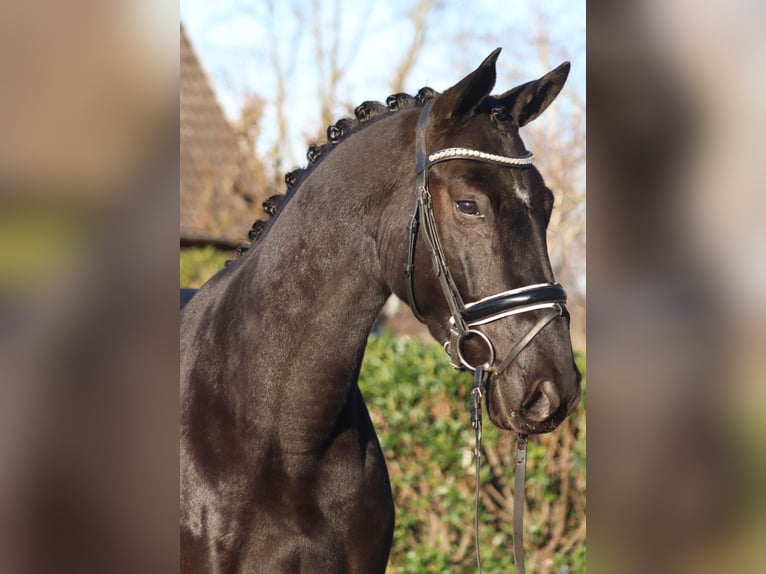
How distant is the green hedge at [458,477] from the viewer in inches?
238

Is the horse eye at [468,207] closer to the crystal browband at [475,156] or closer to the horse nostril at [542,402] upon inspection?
the crystal browband at [475,156]

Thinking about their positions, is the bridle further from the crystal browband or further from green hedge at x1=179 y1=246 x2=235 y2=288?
green hedge at x1=179 y1=246 x2=235 y2=288

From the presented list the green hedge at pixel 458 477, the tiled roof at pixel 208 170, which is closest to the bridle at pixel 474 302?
Result: the green hedge at pixel 458 477

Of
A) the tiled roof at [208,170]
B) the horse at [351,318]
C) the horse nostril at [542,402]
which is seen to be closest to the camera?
the horse nostril at [542,402]

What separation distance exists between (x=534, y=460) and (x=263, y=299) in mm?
3728

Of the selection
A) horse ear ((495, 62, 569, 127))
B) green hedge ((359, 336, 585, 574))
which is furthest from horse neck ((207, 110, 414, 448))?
green hedge ((359, 336, 585, 574))

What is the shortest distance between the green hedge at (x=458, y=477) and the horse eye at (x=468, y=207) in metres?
3.53

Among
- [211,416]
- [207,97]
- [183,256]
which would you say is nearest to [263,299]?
[211,416]

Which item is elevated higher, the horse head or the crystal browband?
the crystal browband

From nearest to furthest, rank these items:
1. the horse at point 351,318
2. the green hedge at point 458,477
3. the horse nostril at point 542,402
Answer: the horse nostril at point 542,402 < the horse at point 351,318 < the green hedge at point 458,477

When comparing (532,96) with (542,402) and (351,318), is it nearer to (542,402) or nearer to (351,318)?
(351,318)

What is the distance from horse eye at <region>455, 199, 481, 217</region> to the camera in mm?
2531
